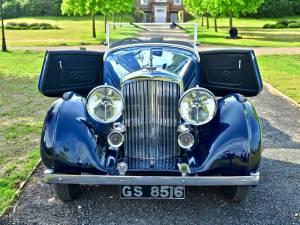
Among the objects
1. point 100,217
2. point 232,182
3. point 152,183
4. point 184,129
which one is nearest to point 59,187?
point 100,217

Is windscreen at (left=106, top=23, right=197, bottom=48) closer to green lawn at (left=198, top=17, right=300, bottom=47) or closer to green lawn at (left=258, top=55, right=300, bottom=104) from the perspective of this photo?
green lawn at (left=258, top=55, right=300, bottom=104)

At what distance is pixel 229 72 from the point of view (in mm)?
5828

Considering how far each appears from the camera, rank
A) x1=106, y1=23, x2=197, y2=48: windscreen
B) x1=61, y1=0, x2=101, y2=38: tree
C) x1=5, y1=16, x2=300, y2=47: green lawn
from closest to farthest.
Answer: x1=106, y1=23, x2=197, y2=48: windscreen < x1=5, y1=16, x2=300, y2=47: green lawn < x1=61, y1=0, x2=101, y2=38: tree

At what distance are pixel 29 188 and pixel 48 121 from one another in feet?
3.39

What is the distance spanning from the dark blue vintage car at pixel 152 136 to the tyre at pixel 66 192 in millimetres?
11

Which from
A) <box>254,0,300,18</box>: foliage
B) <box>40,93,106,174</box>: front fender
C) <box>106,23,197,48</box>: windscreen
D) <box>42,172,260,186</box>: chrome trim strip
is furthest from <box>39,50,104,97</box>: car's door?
<box>254,0,300,18</box>: foliage

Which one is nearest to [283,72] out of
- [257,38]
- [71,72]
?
[71,72]

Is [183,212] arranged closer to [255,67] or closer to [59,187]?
[59,187]

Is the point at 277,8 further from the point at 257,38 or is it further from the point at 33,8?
the point at 33,8

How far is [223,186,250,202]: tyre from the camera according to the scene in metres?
4.45

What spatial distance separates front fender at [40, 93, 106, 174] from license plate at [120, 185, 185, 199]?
0.33 meters

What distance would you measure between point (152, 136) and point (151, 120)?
0.60 ft

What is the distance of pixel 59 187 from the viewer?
445 centimetres

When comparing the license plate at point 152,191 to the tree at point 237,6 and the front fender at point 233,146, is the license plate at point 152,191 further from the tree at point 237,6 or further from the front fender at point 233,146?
the tree at point 237,6
